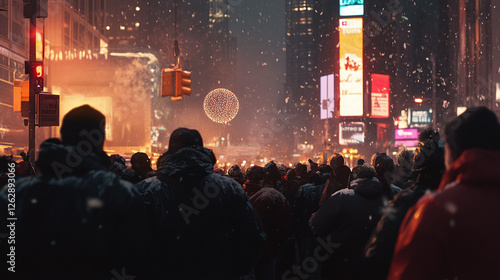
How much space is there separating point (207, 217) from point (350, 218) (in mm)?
1715

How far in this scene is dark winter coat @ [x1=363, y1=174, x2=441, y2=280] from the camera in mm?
3113

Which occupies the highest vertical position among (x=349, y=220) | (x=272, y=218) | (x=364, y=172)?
(x=364, y=172)

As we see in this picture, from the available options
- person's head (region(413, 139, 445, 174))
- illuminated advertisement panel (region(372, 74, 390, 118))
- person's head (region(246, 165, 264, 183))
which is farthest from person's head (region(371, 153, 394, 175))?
Answer: illuminated advertisement panel (region(372, 74, 390, 118))

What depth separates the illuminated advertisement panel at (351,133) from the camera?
333 ft

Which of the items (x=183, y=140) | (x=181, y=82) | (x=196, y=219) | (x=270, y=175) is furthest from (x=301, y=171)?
(x=196, y=219)

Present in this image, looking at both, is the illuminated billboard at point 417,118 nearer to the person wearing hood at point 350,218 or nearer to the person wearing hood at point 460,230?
the person wearing hood at point 350,218

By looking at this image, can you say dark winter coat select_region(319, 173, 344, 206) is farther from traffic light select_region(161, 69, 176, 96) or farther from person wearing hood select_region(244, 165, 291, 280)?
traffic light select_region(161, 69, 176, 96)

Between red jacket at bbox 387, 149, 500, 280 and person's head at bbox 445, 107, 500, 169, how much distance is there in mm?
159

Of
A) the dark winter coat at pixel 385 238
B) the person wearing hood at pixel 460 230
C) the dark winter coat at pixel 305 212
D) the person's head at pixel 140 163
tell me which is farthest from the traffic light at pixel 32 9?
→ the person wearing hood at pixel 460 230

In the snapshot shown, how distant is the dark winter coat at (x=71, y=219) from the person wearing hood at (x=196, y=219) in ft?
3.63

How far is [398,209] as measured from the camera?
361 cm

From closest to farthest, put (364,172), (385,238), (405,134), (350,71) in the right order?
(385,238)
(364,172)
(405,134)
(350,71)

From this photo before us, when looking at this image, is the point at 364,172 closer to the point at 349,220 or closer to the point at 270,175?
the point at 349,220

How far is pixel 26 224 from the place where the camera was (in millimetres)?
3066
